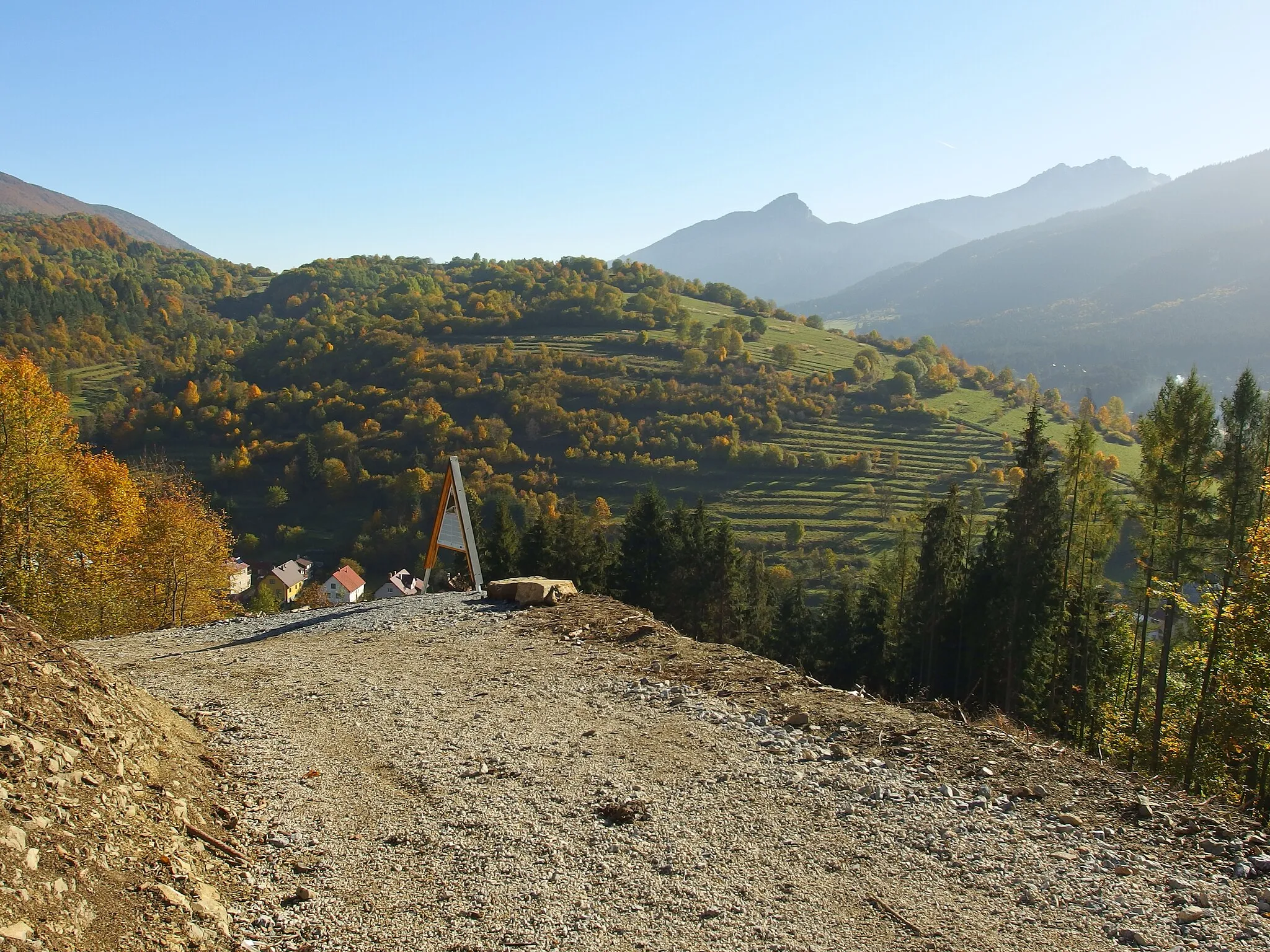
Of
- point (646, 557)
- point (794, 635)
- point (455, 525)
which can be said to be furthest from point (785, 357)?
point (455, 525)

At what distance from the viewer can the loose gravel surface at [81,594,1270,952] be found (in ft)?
19.3

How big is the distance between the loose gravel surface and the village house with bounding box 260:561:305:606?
2862 inches

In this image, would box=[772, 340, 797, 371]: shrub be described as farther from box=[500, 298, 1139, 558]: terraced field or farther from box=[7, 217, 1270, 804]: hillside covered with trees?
box=[500, 298, 1139, 558]: terraced field

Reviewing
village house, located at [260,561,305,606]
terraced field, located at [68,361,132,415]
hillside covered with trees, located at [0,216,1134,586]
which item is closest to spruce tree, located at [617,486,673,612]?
hillside covered with trees, located at [0,216,1134,586]

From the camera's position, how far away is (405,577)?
272 ft

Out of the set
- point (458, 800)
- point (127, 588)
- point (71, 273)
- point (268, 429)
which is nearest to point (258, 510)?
point (268, 429)

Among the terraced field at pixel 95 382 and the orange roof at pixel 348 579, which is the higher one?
the terraced field at pixel 95 382

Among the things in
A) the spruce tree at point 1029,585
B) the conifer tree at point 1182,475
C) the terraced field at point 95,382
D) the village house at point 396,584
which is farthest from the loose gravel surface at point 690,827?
the terraced field at point 95,382

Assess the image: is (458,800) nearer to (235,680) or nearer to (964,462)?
(235,680)

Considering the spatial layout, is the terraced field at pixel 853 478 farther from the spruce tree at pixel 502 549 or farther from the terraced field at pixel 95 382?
the terraced field at pixel 95 382

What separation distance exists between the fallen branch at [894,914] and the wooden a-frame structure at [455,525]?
51.0ft

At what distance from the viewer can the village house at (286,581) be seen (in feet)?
261

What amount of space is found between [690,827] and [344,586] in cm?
7880

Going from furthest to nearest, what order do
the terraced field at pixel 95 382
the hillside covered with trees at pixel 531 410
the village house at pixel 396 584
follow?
the terraced field at pixel 95 382, the hillside covered with trees at pixel 531 410, the village house at pixel 396 584
